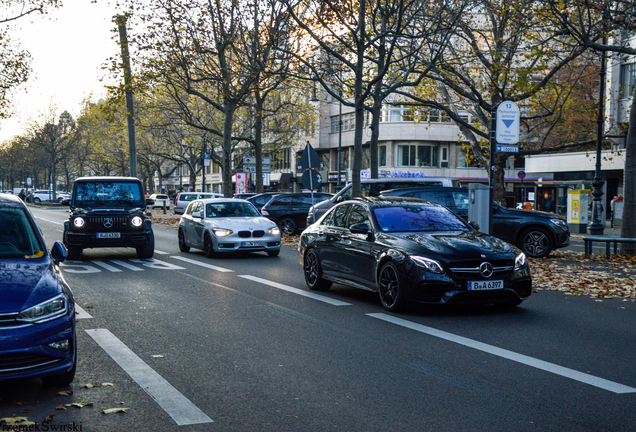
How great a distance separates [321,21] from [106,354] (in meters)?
17.3

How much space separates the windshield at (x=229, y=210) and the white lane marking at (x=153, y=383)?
34.6 ft

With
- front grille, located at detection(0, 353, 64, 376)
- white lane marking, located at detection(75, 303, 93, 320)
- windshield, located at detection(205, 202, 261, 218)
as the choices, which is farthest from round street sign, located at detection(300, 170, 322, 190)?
front grille, located at detection(0, 353, 64, 376)

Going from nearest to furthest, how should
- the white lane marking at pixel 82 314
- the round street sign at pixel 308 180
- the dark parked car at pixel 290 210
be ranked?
the white lane marking at pixel 82 314
the round street sign at pixel 308 180
the dark parked car at pixel 290 210

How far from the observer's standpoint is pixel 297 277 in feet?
43.7

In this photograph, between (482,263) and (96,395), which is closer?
(96,395)

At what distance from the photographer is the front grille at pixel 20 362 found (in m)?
4.98

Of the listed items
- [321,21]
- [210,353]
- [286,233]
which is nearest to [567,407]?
[210,353]

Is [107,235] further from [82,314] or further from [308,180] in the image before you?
[308,180]

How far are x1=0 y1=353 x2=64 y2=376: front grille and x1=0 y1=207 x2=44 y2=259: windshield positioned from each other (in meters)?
1.23

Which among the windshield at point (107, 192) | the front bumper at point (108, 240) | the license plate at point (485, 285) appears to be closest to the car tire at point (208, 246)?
the front bumper at point (108, 240)

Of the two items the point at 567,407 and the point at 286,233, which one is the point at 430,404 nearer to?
the point at 567,407

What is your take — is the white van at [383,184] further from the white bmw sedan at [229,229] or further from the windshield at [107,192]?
the windshield at [107,192]

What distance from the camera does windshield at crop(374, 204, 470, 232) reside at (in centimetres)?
994

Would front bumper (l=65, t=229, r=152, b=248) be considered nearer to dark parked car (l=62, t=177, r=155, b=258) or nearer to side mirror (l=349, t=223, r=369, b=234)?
dark parked car (l=62, t=177, r=155, b=258)
